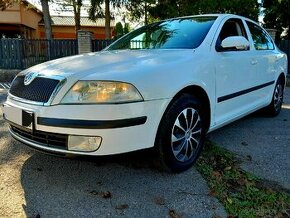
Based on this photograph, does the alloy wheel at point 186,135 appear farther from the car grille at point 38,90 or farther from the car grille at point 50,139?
the car grille at point 38,90

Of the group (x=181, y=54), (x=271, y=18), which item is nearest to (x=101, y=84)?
(x=181, y=54)

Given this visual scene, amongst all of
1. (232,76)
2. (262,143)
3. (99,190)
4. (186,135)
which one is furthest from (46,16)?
(99,190)

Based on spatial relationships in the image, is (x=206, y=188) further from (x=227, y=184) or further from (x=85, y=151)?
(x=85, y=151)

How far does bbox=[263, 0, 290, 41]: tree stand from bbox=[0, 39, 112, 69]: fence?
8530 mm

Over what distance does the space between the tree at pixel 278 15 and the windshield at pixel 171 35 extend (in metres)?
13.7

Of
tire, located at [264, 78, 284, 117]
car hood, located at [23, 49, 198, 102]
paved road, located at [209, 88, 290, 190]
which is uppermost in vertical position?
car hood, located at [23, 49, 198, 102]

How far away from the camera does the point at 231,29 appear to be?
464cm

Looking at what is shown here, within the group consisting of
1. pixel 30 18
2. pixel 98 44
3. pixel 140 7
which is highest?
pixel 30 18

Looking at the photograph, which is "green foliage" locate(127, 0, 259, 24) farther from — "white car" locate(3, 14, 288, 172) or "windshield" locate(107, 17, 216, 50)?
"white car" locate(3, 14, 288, 172)

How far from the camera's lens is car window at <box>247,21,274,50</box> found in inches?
203

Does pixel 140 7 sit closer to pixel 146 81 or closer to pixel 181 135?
pixel 181 135

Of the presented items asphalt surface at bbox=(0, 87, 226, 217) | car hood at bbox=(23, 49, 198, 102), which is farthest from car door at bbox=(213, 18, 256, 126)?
asphalt surface at bbox=(0, 87, 226, 217)

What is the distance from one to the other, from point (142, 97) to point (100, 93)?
0.34 metres

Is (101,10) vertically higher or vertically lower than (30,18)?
lower
